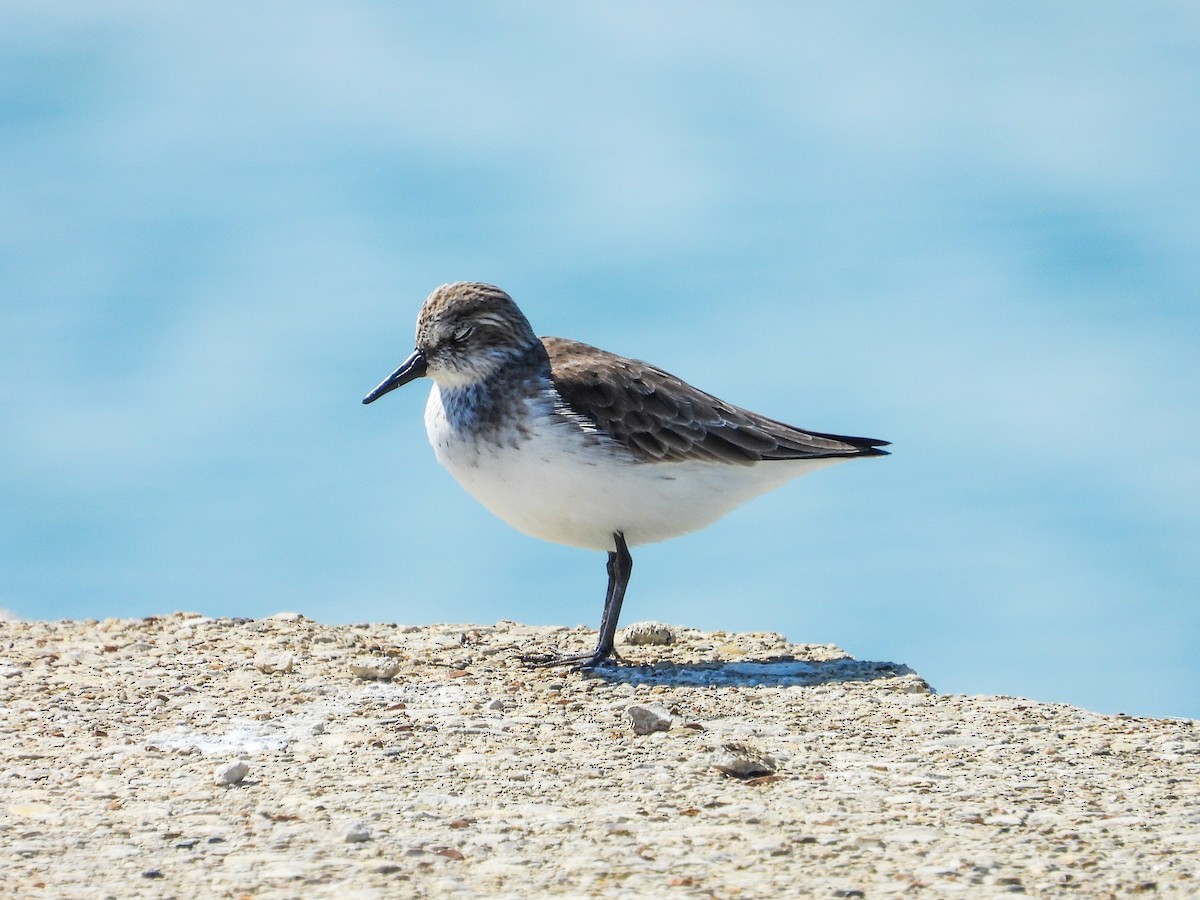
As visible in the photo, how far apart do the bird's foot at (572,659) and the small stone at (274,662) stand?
157 cm

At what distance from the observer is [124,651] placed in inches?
416

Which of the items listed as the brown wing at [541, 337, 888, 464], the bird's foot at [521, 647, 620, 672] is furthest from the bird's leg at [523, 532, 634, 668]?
the brown wing at [541, 337, 888, 464]

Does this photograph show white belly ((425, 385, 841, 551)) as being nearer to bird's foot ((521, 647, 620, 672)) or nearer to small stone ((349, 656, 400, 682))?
bird's foot ((521, 647, 620, 672))

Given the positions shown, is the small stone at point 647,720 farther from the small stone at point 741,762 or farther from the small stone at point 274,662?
the small stone at point 274,662

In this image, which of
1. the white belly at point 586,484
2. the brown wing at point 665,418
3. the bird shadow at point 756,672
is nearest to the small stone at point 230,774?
the bird shadow at point 756,672

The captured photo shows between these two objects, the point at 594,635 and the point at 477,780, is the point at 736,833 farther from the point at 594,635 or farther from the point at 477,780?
the point at 594,635

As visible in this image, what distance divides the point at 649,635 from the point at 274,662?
8.82 ft

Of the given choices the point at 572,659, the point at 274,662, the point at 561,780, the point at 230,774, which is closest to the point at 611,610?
the point at 572,659

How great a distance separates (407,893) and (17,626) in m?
7.36

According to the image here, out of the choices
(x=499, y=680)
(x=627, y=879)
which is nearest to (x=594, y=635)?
(x=499, y=680)

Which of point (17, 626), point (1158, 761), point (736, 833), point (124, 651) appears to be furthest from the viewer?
point (17, 626)

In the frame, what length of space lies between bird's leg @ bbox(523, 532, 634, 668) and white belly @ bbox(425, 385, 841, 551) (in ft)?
0.33

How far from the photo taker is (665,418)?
962cm

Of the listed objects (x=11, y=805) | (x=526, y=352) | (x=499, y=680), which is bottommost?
(x=11, y=805)
